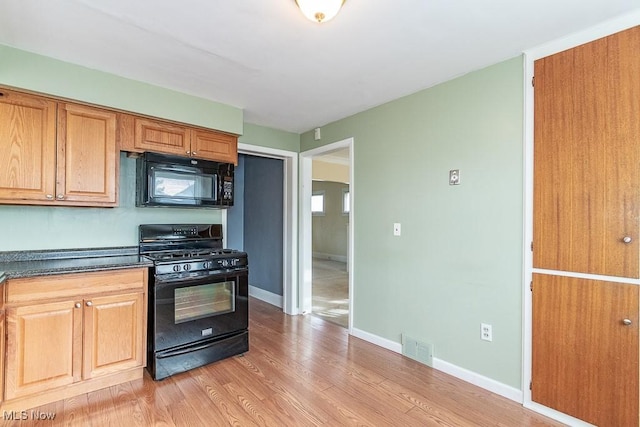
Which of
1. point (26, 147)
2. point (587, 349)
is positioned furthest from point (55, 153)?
point (587, 349)

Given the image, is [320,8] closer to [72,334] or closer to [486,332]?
[486,332]

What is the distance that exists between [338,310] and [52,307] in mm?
3164

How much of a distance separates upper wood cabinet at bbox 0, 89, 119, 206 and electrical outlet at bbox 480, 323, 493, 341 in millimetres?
3082

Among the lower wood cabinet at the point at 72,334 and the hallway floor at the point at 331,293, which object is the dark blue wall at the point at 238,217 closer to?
the hallway floor at the point at 331,293

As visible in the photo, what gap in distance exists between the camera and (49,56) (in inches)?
88.0

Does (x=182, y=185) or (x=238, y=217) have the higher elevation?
(x=182, y=185)

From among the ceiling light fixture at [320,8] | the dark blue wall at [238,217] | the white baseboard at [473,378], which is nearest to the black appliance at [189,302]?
the white baseboard at [473,378]

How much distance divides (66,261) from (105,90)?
4.49 feet

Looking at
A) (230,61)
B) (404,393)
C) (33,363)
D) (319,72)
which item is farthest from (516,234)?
(33,363)

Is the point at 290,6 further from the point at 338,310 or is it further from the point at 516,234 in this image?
the point at 338,310

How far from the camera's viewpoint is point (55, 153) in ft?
7.50

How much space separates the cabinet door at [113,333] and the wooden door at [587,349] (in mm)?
2848

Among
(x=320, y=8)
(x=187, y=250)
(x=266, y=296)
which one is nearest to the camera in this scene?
(x=320, y=8)

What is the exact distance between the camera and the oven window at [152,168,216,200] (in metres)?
2.72
